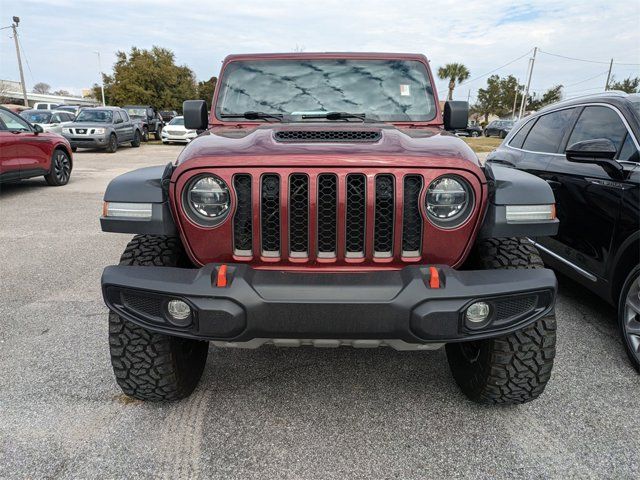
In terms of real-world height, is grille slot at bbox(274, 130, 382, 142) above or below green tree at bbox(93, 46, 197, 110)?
below

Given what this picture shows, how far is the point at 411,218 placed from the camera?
1988 mm

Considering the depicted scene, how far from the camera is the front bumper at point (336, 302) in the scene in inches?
71.0

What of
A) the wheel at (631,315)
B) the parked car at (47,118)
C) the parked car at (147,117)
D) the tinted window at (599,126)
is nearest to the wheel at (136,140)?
the parked car at (47,118)

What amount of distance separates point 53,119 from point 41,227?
1510 centimetres

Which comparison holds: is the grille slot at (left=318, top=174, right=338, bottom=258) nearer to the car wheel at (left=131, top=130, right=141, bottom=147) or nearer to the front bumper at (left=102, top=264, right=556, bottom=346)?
the front bumper at (left=102, top=264, right=556, bottom=346)

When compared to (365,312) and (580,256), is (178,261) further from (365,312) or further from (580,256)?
(580,256)

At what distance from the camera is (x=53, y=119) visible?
741 inches

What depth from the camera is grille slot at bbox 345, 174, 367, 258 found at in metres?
1.94

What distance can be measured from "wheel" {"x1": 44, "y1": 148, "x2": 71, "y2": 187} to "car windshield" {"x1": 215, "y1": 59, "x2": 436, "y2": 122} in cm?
761

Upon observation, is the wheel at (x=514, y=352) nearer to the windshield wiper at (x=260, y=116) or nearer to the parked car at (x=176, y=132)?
the windshield wiper at (x=260, y=116)

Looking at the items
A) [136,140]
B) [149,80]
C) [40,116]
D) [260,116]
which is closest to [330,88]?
[260,116]

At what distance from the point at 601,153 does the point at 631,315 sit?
3.41ft

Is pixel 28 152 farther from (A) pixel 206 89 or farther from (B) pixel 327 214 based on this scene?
(A) pixel 206 89

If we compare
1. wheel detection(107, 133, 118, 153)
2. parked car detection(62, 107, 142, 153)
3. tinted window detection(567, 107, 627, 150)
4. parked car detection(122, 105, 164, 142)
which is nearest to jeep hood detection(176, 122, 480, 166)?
tinted window detection(567, 107, 627, 150)
